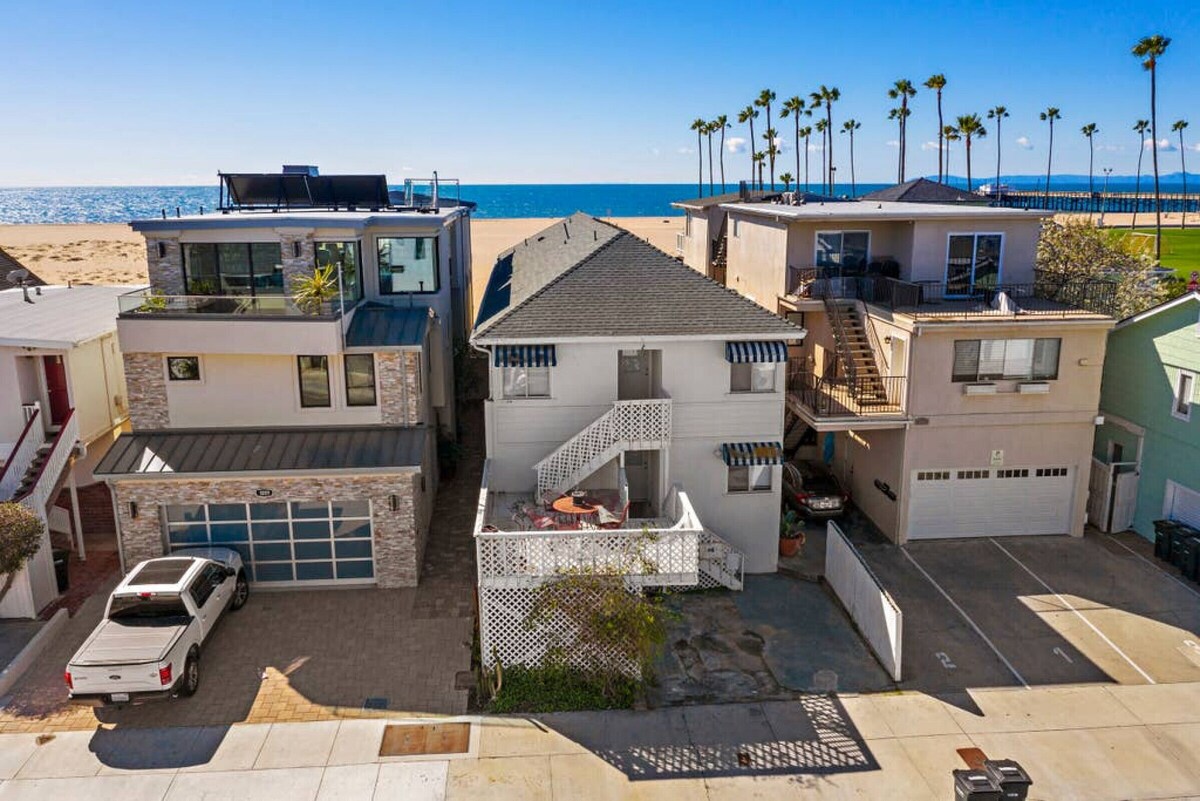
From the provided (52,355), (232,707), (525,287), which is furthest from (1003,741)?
(52,355)

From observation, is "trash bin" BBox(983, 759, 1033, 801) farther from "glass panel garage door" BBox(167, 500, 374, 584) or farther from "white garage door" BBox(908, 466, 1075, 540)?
"glass panel garage door" BBox(167, 500, 374, 584)

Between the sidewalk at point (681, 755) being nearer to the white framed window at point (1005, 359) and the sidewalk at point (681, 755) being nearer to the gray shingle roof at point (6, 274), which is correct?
the white framed window at point (1005, 359)

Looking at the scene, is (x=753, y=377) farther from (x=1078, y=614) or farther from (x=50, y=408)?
(x=50, y=408)

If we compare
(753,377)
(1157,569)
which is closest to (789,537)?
(753,377)

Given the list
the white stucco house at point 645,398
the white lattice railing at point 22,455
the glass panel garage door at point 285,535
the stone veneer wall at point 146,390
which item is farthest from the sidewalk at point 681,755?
the stone veneer wall at point 146,390

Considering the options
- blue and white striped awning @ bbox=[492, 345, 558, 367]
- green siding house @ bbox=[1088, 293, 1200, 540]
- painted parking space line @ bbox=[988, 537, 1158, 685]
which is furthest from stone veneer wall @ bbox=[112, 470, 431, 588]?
green siding house @ bbox=[1088, 293, 1200, 540]

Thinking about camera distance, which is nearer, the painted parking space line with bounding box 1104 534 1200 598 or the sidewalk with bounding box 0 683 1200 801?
the sidewalk with bounding box 0 683 1200 801
